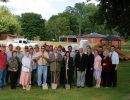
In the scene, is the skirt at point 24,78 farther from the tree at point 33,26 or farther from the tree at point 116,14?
the tree at point 33,26

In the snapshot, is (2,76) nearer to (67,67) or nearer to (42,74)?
(42,74)

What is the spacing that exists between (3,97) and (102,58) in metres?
5.85

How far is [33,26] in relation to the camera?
5123 inches

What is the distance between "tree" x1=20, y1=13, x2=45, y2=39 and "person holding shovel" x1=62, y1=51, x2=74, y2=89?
108467mm

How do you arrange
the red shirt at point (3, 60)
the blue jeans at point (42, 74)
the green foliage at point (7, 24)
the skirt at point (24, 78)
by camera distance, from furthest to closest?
the green foliage at point (7, 24) → the blue jeans at point (42, 74) → the skirt at point (24, 78) → the red shirt at point (3, 60)

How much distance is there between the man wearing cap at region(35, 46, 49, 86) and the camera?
18219 millimetres

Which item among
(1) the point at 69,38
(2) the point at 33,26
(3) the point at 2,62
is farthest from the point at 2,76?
(2) the point at 33,26

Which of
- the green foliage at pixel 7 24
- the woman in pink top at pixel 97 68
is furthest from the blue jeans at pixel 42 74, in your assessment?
the green foliage at pixel 7 24

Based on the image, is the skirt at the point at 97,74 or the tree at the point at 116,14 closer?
the skirt at the point at 97,74

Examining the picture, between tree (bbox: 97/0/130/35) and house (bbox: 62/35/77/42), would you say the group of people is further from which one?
house (bbox: 62/35/77/42)

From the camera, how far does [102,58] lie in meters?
19.1

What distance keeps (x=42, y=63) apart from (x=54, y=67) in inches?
23.0

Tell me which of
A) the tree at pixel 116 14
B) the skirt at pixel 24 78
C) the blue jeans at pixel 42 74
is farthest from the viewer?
the tree at pixel 116 14

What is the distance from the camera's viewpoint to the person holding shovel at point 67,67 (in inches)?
733
